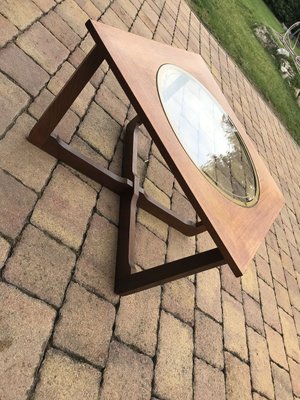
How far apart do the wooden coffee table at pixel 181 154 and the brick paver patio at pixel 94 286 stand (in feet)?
0.28

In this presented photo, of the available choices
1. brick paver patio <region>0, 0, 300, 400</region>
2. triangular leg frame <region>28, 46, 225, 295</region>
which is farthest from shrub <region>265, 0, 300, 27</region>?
triangular leg frame <region>28, 46, 225, 295</region>

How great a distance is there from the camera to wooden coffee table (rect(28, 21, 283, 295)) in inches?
54.7

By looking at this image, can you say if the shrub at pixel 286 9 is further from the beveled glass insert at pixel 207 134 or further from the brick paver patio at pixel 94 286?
the beveled glass insert at pixel 207 134

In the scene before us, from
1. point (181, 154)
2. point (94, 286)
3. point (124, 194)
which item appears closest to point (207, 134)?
point (181, 154)

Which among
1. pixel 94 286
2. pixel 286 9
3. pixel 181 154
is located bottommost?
pixel 94 286

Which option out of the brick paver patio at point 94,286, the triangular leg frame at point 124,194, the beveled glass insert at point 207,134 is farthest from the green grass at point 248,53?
the triangular leg frame at point 124,194

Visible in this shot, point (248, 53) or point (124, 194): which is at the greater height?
point (248, 53)

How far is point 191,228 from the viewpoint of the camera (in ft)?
7.49

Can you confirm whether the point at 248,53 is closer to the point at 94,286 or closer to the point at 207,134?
the point at 207,134

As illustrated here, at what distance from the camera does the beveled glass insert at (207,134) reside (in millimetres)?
1547

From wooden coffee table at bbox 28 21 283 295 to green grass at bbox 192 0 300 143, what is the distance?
162 inches

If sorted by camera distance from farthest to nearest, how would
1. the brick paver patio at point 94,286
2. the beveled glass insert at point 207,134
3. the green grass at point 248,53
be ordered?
the green grass at point 248,53
the beveled glass insert at point 207,134
the brick paver patio at point 94,286

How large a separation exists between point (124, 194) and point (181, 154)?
0.66m

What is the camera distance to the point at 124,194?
202 cm
